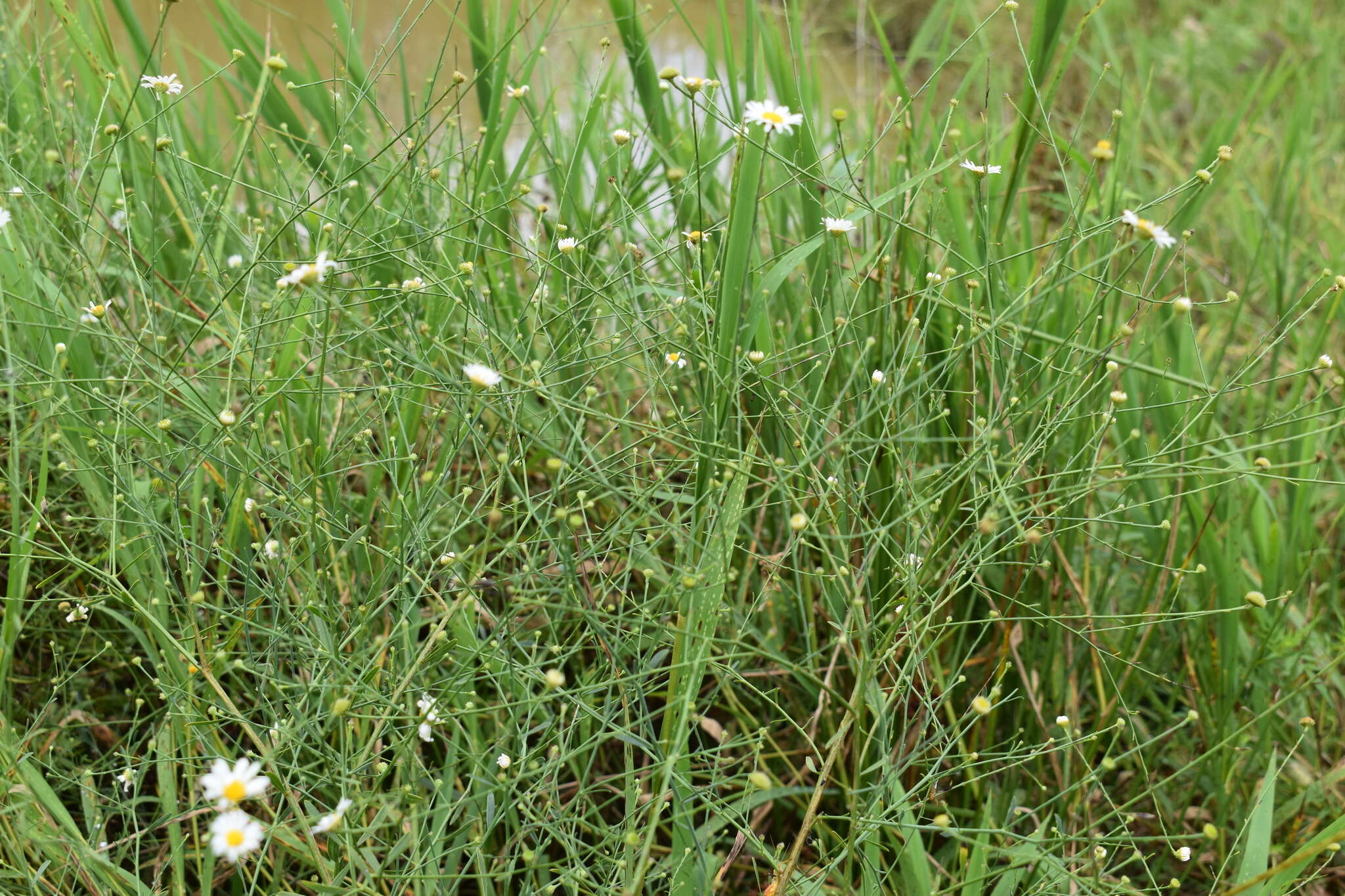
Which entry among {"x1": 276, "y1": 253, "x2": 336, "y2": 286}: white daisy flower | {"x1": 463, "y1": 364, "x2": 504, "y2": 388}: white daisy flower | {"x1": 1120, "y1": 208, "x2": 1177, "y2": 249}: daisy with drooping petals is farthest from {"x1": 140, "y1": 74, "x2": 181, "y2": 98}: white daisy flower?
{"x1": 1120, "y1": 208, "x2": 1177, "y2": 249}: daisy with drooping petals

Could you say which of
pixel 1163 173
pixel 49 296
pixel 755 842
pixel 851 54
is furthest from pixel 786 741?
pixel 851 54

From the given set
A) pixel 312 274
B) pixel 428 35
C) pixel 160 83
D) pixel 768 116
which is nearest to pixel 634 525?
pixel 312 274

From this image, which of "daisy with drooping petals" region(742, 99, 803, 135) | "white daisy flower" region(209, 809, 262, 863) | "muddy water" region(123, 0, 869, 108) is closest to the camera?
"white daisy flower" region(209, 809, 262, 863)

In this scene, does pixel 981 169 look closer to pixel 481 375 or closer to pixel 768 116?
pixel 768 116

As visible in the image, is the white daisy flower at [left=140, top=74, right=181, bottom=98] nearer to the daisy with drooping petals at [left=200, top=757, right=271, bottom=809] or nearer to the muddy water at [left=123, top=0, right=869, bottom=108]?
the daisy with drooping petals at [left=200, top=757, right=271, bottom=809]

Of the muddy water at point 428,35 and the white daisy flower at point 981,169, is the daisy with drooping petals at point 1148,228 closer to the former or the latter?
the white daisy flower at point 981,169

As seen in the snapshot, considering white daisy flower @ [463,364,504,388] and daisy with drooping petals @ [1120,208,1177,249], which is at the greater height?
daisy with drooping petals @ [1120,208,1177,249]
